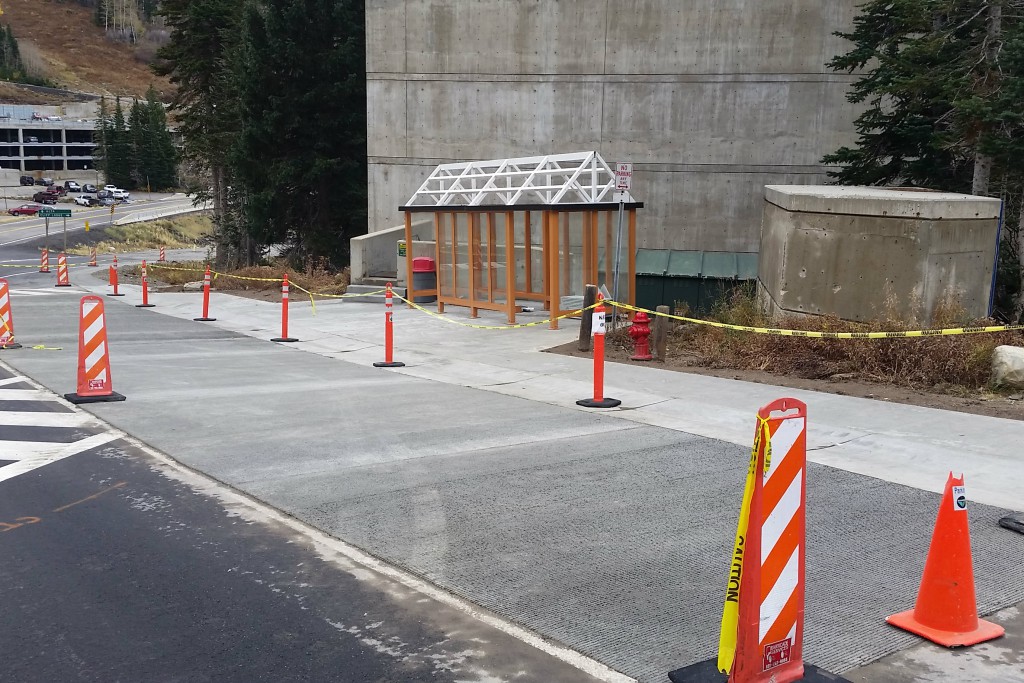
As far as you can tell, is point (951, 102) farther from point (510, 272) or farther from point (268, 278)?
point (268, 278)

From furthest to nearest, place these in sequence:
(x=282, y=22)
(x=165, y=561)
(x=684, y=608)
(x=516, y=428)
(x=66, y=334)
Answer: (x=282, y=22) → (x=66, y=334) → (x=516, y=428) → (x=165, y=561) → (x=684, y=608)

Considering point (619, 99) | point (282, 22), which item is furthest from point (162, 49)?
point (619, 99)

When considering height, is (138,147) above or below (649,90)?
above

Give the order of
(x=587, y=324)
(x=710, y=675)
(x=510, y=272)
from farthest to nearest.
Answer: (x=510, y=272), (x=587, y=324), (x=710, y=675)

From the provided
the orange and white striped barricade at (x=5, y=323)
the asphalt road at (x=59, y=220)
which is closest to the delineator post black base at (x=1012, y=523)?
the orange and white striped barricade at (x=5, y=323)

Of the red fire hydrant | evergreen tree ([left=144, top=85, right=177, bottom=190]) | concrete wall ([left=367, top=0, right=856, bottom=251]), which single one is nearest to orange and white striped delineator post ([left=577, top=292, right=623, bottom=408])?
the red fire hydrant

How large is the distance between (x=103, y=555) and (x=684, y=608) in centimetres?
Result: 358

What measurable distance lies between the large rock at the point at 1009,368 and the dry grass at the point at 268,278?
19669 millimetres

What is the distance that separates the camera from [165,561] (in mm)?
5824

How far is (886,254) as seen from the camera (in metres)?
12.8

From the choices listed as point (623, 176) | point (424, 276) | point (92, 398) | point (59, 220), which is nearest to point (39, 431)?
point (92, 398)

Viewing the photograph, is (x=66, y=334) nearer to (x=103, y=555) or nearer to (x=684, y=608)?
(x=103, y=555)

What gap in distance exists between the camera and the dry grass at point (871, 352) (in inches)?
451

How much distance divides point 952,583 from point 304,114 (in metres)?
32.0
